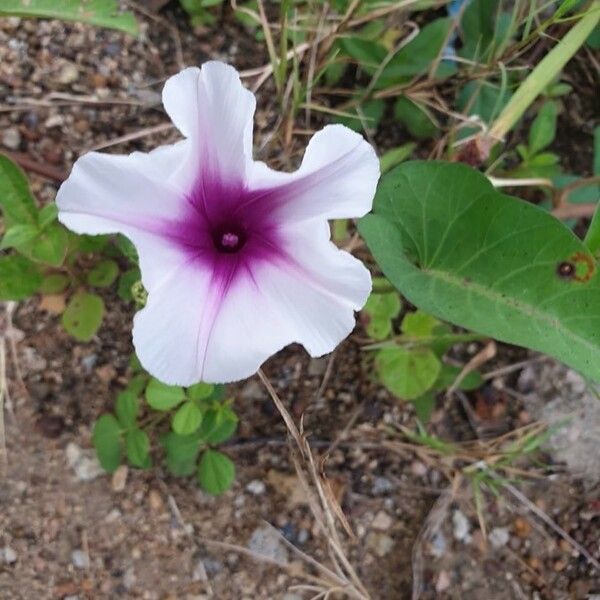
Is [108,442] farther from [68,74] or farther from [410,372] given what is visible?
[68,74]

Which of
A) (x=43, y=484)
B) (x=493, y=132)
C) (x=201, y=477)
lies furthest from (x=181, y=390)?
(x=493, y=132)

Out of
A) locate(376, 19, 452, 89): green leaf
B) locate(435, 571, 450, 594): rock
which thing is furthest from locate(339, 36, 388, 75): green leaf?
locate(435, 571, 450, 594): rock

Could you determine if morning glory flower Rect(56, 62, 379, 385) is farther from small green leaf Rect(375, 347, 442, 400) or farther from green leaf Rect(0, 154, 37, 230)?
small green leaf Rect(375, 347, 442, 400)

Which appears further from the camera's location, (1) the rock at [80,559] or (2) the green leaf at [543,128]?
(2) the green leaf at [543,128]

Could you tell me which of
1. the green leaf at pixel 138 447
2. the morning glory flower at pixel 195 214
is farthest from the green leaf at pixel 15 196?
the green leaf at pixel 138 447

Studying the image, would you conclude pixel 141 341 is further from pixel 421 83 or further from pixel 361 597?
pixel 421 83

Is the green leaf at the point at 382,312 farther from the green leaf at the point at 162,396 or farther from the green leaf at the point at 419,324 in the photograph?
the green leaf at the point at 162,396

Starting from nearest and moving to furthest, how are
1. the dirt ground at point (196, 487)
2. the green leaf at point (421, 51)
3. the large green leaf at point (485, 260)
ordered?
the large green leaf at point (485, 260)
the dirt ground at point (196, 487)
the green leaf at point (421, 51)
